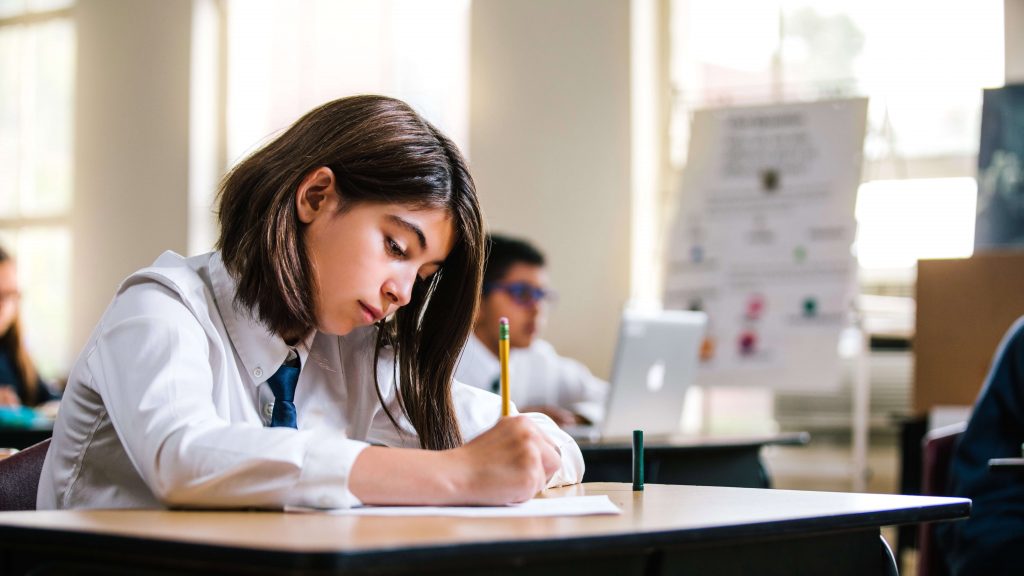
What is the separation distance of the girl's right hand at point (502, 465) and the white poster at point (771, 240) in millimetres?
3489

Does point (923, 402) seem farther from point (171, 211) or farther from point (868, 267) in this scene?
point (171, 211)

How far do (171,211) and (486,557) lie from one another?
5966 millimetres

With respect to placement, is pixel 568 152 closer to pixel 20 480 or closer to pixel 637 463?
pixel 637 463

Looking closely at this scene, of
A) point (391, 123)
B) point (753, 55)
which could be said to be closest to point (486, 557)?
point (391, 123)

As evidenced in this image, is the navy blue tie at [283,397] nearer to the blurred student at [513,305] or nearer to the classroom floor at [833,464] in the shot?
the blurred student at [513,305]

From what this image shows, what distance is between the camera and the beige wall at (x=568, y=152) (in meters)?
5.40

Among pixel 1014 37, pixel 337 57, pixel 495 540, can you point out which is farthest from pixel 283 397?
pixel 337 57

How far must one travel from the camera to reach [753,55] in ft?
17.7

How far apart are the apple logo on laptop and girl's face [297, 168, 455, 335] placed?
1.59 metres

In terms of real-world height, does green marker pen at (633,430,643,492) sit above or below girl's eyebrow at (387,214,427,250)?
below

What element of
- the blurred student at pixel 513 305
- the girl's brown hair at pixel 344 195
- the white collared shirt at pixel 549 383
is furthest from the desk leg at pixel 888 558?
the white collared shirt at pixel 549 383

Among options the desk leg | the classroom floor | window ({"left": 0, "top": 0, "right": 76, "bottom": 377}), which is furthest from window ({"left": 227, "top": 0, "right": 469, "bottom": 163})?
the desk leg

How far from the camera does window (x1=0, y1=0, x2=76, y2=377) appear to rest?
22.7 ft

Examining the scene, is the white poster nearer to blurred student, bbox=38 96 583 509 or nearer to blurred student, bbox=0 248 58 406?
blurred student, bbox=0 248 58 406
